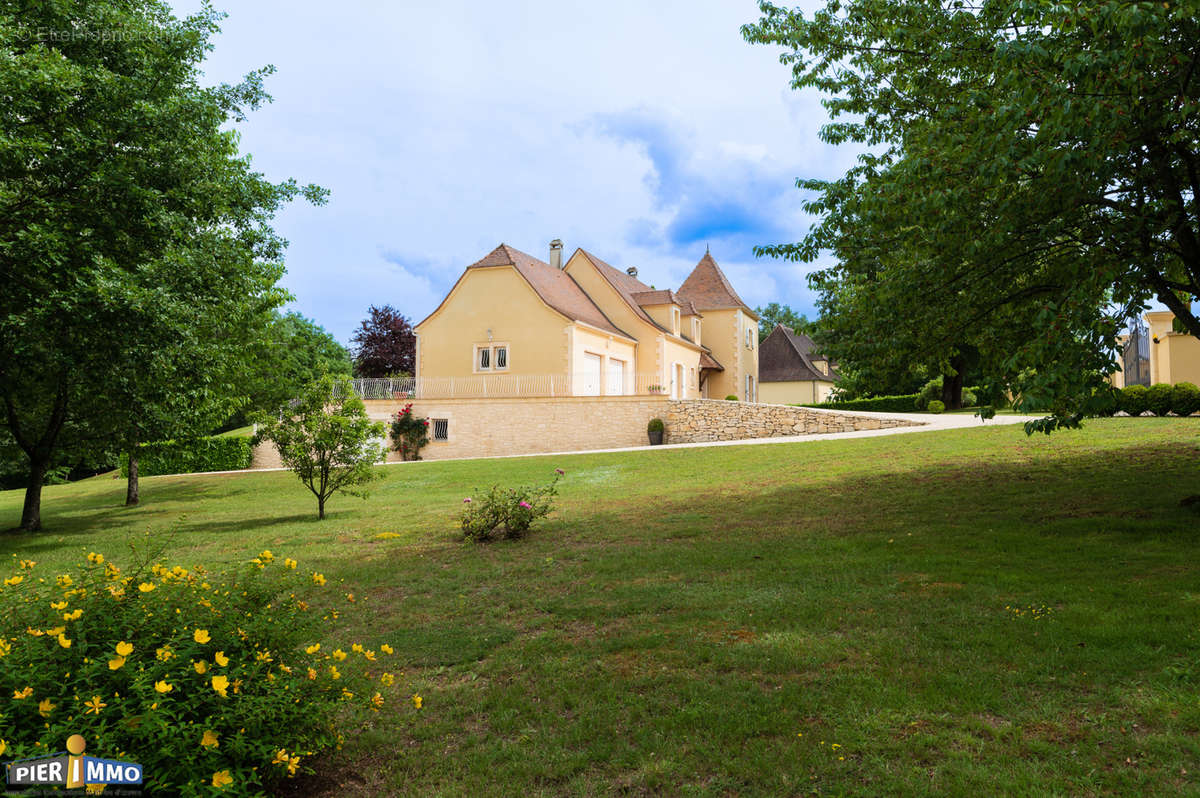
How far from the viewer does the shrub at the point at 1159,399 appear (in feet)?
62.6

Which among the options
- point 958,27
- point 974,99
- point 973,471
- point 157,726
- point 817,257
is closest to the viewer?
point 157,726

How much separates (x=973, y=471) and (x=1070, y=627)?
28.5ft

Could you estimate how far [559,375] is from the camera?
2983 centimetres

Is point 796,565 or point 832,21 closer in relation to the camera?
point 796,565

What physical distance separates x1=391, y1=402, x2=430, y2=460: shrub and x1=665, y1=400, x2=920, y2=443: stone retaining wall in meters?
10.6

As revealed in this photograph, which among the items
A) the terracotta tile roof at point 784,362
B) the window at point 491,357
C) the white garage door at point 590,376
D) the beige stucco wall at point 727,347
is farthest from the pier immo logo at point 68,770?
the terracotta tile roof at point 784,362

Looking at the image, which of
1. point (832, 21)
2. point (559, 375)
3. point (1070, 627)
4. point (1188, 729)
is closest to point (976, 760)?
point (1188, 729)

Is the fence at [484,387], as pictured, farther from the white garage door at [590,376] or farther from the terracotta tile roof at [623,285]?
the terracotta tile roof at [623,285]

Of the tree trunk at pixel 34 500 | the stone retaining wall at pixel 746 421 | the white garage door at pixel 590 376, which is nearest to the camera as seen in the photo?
the tree trunk at pixel 34 500

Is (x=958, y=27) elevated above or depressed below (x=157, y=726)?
above

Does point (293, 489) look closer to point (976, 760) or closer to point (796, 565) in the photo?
point (796, 565)

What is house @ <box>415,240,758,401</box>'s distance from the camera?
3022 centimetres

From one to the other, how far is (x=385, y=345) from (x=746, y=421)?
27087mm

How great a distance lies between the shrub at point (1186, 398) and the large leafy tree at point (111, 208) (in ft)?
77.0
